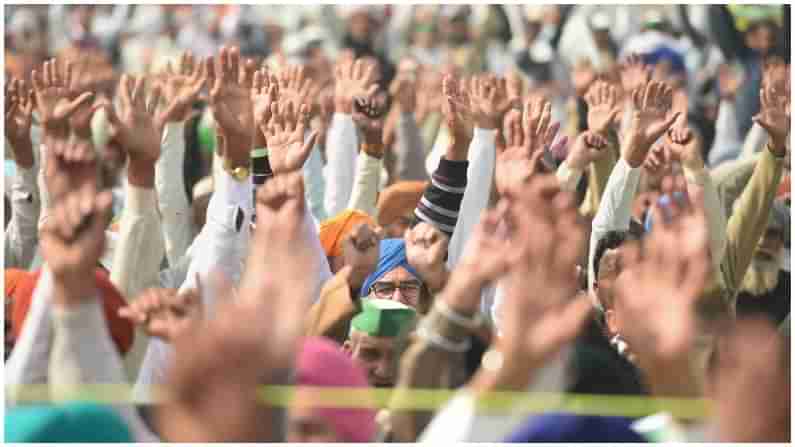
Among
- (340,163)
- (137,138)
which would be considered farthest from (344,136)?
(137,138)

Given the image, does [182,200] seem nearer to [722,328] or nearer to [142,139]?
[142,139]

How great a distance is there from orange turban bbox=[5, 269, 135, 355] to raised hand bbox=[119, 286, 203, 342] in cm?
7

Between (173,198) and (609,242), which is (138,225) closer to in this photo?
(173,198)

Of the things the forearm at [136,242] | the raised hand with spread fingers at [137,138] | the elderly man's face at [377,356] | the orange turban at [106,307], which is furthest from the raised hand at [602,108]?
the orange turban at [106,307]

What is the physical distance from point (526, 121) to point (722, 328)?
0.83 metres

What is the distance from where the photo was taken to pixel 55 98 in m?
5.74

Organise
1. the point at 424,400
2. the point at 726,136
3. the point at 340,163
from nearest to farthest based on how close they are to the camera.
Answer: the point at 424,400, the point at 340,163, the point at 726,136

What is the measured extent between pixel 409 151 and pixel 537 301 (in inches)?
205

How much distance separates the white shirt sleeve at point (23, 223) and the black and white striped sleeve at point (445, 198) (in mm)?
1259

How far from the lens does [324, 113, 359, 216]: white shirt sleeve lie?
7.34m

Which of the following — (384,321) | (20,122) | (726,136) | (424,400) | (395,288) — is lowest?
(726,136)

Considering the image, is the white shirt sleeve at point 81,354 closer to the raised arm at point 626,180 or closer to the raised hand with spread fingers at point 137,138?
the raised hand with spread fingers at point 137,138

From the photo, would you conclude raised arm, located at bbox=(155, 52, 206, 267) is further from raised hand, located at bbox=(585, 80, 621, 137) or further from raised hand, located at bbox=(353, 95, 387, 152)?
raised hand, located at bbox=(585, 80, 621, 137)

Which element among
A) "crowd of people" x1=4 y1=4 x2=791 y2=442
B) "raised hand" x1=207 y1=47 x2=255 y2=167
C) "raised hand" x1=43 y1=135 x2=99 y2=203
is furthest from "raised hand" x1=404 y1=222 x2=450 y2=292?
"raised hand" x1=43 y1=135 x2=99 y2=203
